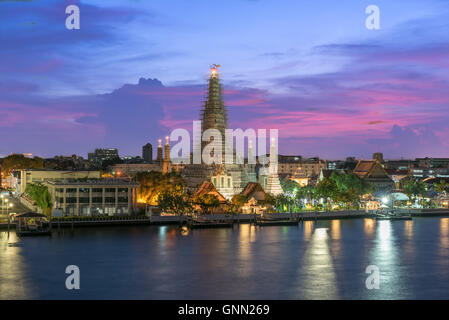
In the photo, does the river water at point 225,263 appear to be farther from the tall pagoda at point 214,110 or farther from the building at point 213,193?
the tall pagoda at point 214,110

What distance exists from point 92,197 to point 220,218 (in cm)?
1857

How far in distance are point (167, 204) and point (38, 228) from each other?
61.2 ft

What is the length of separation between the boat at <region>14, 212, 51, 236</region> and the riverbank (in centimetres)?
181

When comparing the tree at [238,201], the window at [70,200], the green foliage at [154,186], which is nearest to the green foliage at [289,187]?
the green foliage at [154,186]

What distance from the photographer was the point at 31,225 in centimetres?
7262

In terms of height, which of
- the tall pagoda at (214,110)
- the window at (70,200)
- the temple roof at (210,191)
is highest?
the tall pagoda at (214,110)

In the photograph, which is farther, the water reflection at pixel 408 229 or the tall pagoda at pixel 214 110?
the tall pagoda at pixel 214 110

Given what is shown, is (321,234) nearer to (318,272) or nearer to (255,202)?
(255,202)

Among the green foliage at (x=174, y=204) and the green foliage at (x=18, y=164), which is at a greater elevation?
the green foliage at (x=18, y=164)

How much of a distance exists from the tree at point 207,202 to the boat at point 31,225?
73.1 ft

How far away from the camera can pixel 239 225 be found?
275 feet

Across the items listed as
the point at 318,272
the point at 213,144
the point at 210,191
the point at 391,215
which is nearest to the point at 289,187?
the point at 213,144

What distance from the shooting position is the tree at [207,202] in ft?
284
